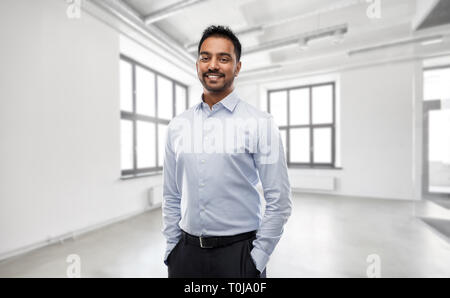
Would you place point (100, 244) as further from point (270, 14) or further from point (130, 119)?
point (270, 14)

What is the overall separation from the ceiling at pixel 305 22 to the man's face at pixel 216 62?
88.9 inches

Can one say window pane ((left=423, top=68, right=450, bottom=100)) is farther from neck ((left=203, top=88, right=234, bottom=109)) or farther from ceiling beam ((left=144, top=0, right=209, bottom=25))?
ceiling beam ((left=144, top=0, right=209, bottom=25))

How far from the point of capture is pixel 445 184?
2863 millimetres

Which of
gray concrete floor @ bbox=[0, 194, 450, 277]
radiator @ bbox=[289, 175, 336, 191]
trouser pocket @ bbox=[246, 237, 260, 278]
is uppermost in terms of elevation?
trouser pocket @ bbox=[246, 237, 260, 278]

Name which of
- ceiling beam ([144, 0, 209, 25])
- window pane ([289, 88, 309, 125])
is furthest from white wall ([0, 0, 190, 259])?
window pane ([289, 88, 309, 125])

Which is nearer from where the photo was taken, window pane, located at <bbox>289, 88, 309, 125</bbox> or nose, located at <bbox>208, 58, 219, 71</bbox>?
nose, located at <bbox>208, 58, 219, 71</bbox>

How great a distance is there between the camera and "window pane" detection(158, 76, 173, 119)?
16.4 feet

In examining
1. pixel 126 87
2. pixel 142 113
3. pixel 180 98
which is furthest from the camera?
pixel 180 98

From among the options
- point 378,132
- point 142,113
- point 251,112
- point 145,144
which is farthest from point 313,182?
point 251,112

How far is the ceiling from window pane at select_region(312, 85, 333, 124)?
1249 millimetres

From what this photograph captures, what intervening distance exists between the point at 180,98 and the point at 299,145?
3780 millimetres

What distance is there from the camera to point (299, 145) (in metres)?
6.00

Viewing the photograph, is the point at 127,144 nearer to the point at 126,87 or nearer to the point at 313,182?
the point at 126,87

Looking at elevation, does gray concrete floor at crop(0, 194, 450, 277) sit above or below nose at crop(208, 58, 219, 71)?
below
